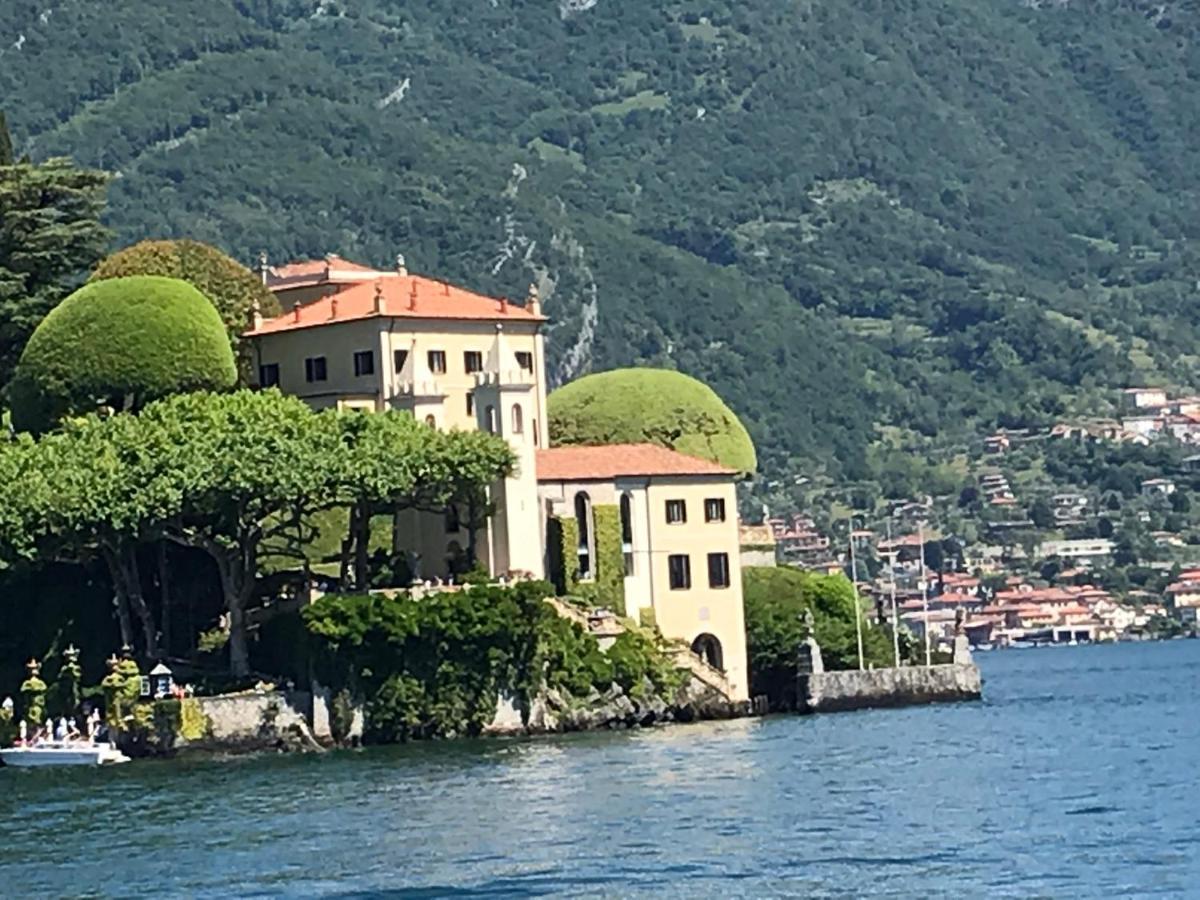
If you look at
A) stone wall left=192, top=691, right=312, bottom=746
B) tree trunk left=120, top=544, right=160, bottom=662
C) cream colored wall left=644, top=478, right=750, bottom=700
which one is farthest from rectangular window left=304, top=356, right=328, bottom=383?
stone wall left=192, top=691, right=312, bottom=746

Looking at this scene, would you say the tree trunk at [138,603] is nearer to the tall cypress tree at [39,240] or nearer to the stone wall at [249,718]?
the stone wall at [249,718]

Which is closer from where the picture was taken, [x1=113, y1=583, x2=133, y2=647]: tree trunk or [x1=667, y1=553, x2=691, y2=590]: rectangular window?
[x1=113, y1=583, x2=133, y2=647]: tree trunk

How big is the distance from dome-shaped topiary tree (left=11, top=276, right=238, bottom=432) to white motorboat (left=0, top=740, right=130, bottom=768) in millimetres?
12926

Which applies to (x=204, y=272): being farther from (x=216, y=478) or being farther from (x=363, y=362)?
(x=216, y=478)

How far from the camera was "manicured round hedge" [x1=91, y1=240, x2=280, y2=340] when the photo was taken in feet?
340

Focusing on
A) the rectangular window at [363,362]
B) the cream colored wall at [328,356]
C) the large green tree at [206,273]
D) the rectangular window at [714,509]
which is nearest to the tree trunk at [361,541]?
the cream colored wall at [328,356]

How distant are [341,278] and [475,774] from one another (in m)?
42.0

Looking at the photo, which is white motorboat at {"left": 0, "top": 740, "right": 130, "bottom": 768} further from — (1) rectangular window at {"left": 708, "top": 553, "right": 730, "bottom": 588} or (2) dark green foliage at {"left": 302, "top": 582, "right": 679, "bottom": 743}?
(1) rectangular window at {"left": 708, "top": 553, "right": 730, "bottom": 588}

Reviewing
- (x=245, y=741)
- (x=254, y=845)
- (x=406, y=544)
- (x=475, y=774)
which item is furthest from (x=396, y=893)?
(x=406, y=544)

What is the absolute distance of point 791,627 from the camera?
102m

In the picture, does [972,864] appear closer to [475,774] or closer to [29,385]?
[475,774]

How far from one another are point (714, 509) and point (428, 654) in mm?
14928

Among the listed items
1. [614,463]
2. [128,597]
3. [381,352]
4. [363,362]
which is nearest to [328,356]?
[363,362]

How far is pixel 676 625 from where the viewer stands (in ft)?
326
